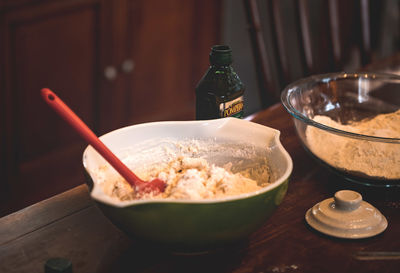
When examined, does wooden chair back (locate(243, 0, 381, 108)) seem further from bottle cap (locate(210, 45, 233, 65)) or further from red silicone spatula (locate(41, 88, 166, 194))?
red silicone spatula (locate(41, 88, 166, 194))

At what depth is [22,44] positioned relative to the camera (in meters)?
1.81

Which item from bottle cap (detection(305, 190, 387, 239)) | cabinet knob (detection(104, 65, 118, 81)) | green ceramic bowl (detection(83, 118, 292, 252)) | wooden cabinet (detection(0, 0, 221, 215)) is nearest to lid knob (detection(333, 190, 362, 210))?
bottle cap (detection(305, 190, 387, 239))

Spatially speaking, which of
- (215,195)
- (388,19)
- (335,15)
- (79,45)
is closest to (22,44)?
(79,45)

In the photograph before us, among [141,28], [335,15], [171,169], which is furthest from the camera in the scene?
[141,28]

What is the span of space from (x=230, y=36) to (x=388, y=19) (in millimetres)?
974

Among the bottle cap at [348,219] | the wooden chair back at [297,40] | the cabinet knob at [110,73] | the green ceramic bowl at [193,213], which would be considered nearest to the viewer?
the green ceramic bowl at [193,213]

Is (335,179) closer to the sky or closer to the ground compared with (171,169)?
closer to the ground

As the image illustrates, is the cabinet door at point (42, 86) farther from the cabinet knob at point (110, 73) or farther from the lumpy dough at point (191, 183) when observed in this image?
the lumpy dough at point (191, 183)

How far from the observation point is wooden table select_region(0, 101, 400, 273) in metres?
0.70

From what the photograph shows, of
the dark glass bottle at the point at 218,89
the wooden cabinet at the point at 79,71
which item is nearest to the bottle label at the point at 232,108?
the dark glass bottle at the point at 218,89

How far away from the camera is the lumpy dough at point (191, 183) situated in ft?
2.27

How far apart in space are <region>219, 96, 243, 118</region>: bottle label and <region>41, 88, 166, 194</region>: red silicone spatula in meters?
0.20

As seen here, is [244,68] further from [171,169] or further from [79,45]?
[171,169]

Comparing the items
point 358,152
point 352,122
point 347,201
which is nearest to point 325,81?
point 352,122
